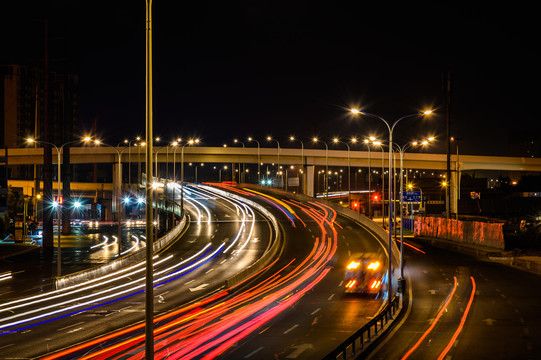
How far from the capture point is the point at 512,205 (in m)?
106

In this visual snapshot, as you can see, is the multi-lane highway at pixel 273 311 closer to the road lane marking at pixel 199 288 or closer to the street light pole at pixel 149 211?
the road lane marking at pixel 199 288

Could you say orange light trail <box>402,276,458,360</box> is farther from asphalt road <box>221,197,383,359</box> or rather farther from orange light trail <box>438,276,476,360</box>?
asphalt road <box>221,197,383,359</box>

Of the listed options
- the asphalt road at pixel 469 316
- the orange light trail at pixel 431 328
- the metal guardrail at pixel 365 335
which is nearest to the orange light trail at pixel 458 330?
the asphalt road at pixel 469 316

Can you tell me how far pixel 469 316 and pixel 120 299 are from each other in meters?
17.7

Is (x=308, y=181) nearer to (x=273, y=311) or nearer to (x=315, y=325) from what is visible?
(x=273, y=311)

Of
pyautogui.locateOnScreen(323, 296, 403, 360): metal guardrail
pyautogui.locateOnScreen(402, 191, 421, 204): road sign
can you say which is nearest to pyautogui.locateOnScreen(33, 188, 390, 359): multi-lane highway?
pyautogui.locateOnScreen(323, 296, 403, 360): metal guardrail

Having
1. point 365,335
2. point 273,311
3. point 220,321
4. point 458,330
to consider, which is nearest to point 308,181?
point 273,311

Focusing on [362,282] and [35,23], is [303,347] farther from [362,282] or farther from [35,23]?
[35,23]

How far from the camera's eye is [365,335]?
2036cm

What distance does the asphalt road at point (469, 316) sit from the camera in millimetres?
18703

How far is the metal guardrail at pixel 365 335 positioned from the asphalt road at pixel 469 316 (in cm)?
47

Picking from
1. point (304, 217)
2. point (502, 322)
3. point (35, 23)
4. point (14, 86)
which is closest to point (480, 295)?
point (502, 322)

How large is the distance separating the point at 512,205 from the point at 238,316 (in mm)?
93181

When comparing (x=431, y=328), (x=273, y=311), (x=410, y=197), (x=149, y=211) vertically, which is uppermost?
(x=149, y=211)
